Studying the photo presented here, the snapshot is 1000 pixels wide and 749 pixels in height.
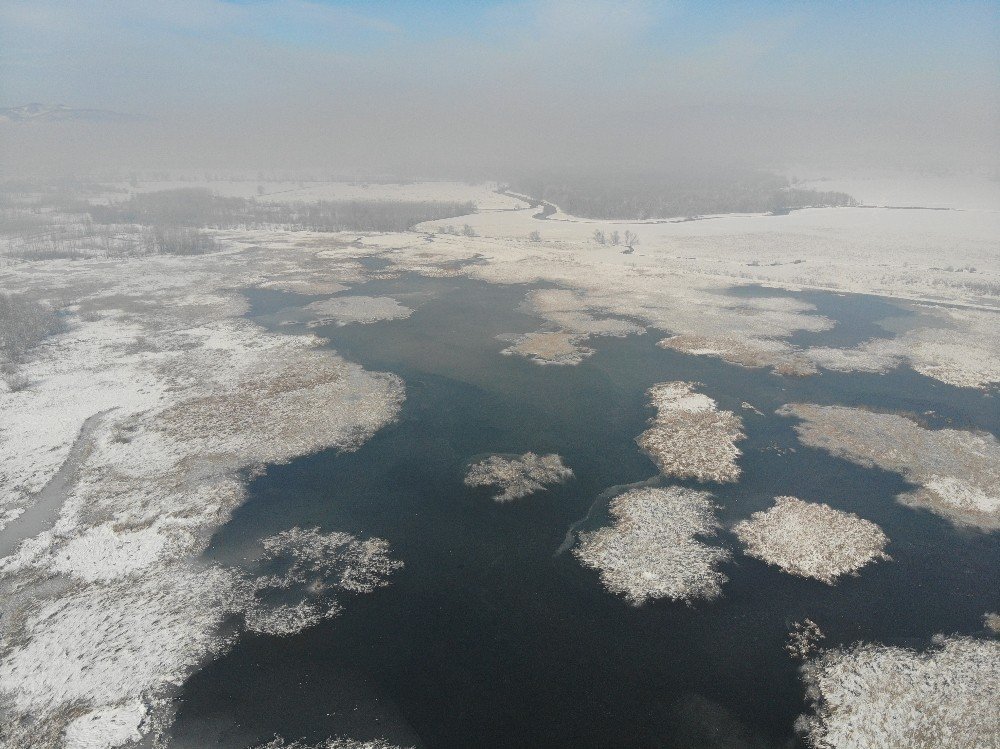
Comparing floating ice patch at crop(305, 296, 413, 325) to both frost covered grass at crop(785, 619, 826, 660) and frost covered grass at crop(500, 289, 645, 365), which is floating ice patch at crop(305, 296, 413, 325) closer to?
frost covered grass at crop(500, 289, 645, 365)

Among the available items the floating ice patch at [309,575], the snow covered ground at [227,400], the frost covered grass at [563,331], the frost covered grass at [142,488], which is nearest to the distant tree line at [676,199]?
the snow covered ground at [227,400]

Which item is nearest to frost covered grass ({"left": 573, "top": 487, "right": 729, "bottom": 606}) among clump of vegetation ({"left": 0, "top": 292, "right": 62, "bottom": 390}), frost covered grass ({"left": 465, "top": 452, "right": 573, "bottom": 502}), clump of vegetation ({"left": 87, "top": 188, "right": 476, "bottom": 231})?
frost covered grass ({"left": 465, "top": 452, "right": 573, "bottom": 502})

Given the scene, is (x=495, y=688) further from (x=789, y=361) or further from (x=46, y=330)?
(x=46, y=330)

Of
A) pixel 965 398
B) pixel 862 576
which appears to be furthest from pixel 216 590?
pixel 965 398

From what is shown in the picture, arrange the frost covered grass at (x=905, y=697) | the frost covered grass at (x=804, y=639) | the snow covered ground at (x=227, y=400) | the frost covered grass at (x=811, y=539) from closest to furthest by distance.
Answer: the frost covered grass at (x=905, y=697) → the frost covered grass at (x=804, y=639) → the snow covered ground at (x=227, y=400) → the frost covered grass at (x=811, y=539)

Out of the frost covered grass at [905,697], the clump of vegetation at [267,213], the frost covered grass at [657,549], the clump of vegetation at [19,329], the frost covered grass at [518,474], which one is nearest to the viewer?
the frost covered grass at [905,697]

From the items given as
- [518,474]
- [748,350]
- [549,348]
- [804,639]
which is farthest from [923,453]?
[549,348]

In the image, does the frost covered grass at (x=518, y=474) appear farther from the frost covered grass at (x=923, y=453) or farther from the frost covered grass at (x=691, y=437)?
the frost covered grass at (x=923, y=453)

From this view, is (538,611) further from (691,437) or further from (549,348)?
(549,348)
